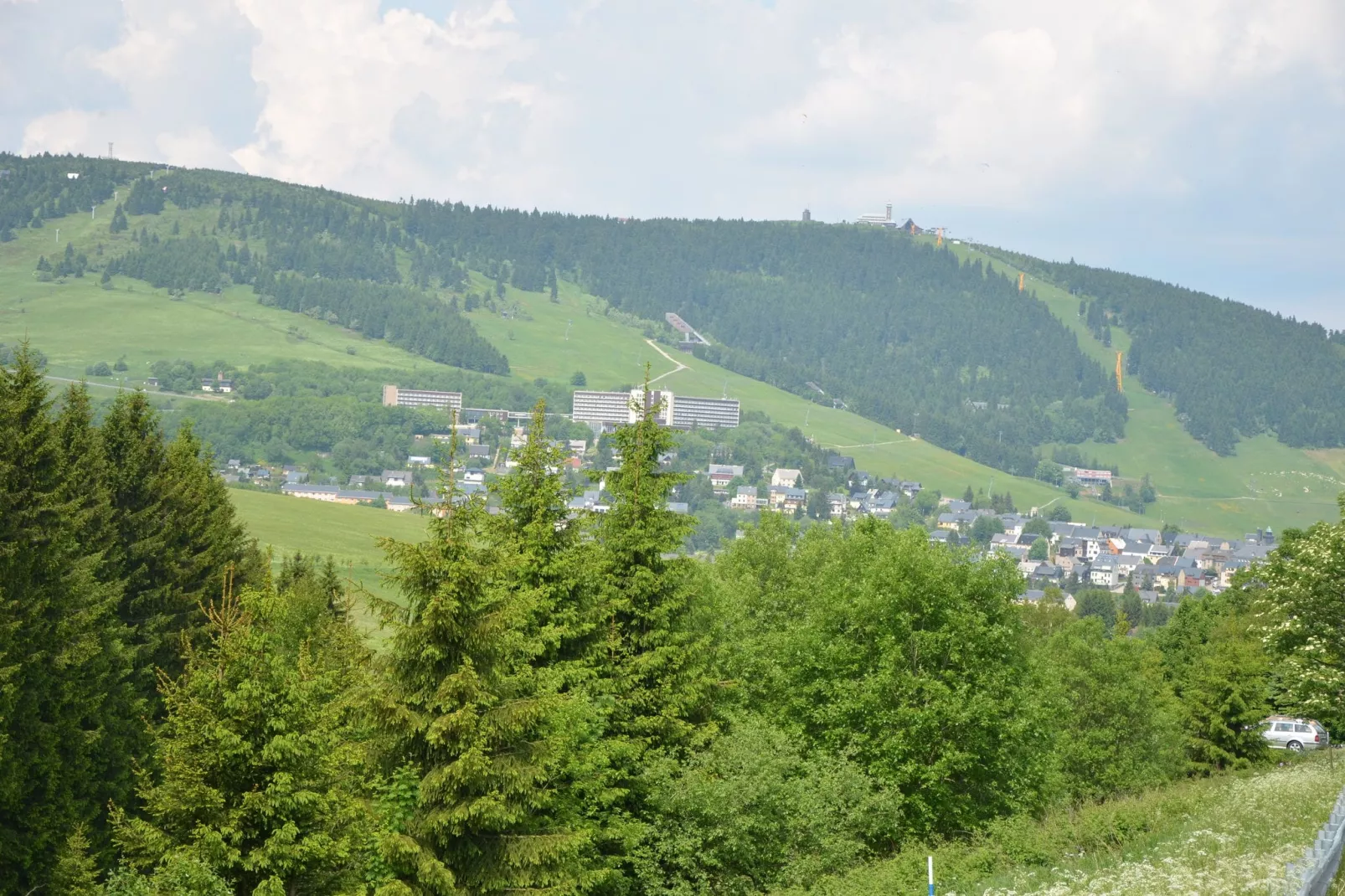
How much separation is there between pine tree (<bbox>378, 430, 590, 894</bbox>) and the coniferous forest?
0.06 meters

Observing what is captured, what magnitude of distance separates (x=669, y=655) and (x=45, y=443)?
16.2 m

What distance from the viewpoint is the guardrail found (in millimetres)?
13961

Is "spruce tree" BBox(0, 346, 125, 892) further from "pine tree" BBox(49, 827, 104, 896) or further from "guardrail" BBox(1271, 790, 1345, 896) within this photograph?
"guardrail" BBox(1271, 790, 1345, 896)

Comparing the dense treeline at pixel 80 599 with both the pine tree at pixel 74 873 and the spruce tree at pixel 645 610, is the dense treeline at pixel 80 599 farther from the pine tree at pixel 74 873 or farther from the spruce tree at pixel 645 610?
the spruce tree at pixel 645 610

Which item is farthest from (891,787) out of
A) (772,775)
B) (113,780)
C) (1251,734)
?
(1251,734)

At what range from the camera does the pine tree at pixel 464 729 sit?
81.9ft

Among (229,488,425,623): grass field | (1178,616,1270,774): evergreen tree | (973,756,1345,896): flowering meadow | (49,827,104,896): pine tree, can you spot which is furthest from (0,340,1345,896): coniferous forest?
(229,488,425,623): grass field

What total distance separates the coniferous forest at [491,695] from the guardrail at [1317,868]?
13.8 metres

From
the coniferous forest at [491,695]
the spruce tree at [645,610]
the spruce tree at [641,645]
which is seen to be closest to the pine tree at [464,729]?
the coniferous forest at [491,695]

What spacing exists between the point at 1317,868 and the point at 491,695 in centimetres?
1495

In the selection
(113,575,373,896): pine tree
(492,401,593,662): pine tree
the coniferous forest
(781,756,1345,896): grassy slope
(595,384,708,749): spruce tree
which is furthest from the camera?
(595,384,708,749): spruce tree

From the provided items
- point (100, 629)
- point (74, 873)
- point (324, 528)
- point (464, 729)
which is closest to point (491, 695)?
point (464, 729)

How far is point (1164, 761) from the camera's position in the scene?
221 feet

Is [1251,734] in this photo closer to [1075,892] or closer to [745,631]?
[745,631]
